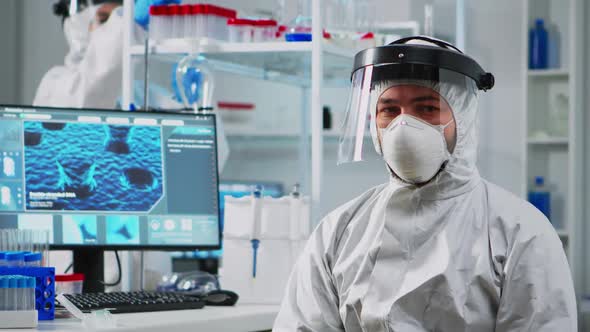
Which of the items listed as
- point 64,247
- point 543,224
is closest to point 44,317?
point 64,247

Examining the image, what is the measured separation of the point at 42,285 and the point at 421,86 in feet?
2.78

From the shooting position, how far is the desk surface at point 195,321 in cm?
185

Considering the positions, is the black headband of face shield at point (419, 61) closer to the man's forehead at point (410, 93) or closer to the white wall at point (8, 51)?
the man's forehead at point (410, 93)

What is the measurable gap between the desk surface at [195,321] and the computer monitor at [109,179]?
23 centimetres

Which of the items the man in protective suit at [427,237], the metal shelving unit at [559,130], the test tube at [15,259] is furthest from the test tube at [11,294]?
the metal shelving unit at [559,130]

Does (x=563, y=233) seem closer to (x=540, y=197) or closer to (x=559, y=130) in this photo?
(x=540, y=197)

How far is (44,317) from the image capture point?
6.28ft

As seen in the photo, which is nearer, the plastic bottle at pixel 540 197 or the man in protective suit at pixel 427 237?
the man in protective suit at pixel 427 237

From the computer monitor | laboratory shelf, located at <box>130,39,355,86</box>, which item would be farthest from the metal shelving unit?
the computer monitor

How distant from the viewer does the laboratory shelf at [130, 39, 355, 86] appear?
244 cm

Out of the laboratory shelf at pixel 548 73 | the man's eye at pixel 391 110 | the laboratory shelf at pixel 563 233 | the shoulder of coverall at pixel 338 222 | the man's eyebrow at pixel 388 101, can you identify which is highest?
the laboratory shelf at pixel 548 73

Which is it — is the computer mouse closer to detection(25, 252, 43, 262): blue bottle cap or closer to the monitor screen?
Answer: the monitor screen

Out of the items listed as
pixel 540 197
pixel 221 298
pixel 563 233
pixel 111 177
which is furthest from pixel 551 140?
pixel 111 177

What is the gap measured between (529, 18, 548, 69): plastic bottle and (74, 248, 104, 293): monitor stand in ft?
9.58
